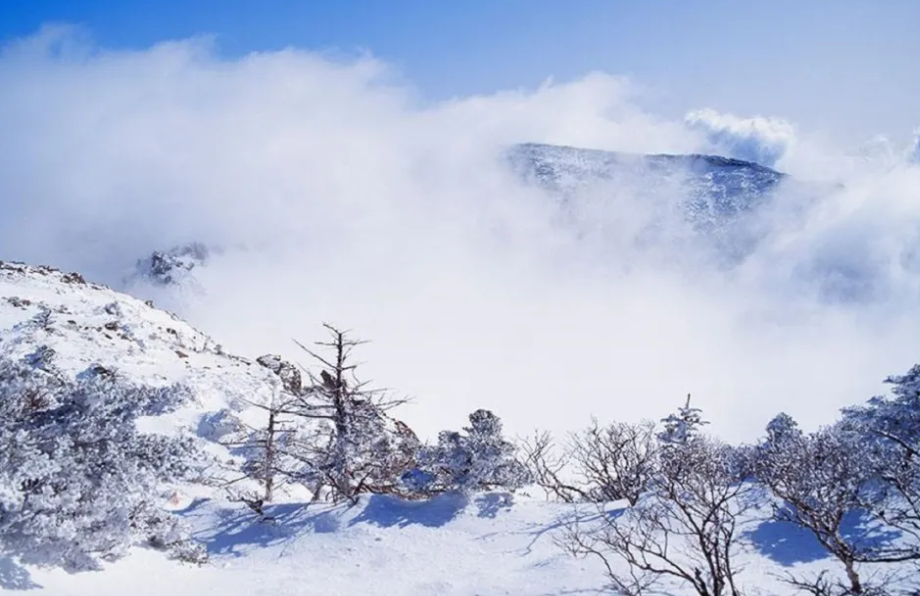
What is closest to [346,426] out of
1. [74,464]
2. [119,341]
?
[74,464]

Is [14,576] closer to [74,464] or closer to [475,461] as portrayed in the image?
[74,464]

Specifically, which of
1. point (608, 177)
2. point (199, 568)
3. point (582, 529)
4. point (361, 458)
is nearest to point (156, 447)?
point (199, 568)

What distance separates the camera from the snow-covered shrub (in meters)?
15.2

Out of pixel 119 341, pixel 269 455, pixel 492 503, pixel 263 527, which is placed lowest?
pixel 263 527

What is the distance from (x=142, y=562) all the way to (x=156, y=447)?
225 centimetres

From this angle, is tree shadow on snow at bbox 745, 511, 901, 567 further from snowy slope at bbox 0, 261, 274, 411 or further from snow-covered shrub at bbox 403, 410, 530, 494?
snowy slope at bbox 0, 261, 274, 411

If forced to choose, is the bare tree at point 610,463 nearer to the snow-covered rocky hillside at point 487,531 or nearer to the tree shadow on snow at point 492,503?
the snow-covered rocky hillside at point 487,531

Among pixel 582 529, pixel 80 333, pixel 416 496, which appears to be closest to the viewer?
pixel 582 529

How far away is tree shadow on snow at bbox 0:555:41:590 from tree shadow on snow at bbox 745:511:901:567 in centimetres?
1347

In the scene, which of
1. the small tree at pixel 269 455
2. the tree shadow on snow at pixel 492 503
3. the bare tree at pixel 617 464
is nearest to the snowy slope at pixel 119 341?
the small tree at pixel 269 455

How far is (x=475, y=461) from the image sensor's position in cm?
1520

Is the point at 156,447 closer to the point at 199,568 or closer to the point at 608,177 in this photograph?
the point at 199,568

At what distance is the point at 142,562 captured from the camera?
34.2 feet

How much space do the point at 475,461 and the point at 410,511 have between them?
2111 mm
